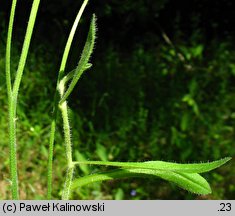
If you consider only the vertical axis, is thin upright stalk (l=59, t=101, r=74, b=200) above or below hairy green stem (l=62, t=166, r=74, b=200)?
above

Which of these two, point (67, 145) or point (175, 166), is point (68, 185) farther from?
point (175, 166)

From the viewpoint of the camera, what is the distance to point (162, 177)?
0.91 metres

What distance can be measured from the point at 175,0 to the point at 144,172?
223cm

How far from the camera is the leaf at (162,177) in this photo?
3.00 ft

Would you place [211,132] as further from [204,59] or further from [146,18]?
[146,18]

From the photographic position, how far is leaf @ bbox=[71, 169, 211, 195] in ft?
3.00
